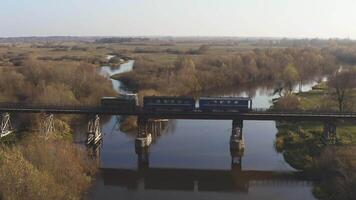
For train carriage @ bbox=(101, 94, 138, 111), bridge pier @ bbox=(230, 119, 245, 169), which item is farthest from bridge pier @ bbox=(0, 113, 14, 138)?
bridge pier @ bbox=(230, 119, 245, 169)

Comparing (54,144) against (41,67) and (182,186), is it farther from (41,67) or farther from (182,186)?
(41,67)

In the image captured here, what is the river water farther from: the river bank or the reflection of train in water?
the reflection of train in water

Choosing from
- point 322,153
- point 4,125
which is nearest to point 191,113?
point 322,153

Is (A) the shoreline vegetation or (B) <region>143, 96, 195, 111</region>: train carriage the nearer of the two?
(A) the shoreline vegetation

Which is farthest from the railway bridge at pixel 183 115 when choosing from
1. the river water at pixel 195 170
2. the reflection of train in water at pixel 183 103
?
the river water at pixel 195 170

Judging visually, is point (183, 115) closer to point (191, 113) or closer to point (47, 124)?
point (191, 113)

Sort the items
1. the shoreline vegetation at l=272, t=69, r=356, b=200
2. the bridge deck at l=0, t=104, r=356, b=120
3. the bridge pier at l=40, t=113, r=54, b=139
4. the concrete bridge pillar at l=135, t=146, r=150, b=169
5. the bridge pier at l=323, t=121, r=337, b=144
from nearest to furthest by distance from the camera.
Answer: the shoreline vegetation at l=272, t=69, r=356, b=200, the concrete bridge pillar at l=135, t=146, r=150, b=169, the bridge pier at l=323, t=121, r=337, b=144, the bridge pier at l=40, t=113, r=54, b=139, the bridge deck at l=0, t=104, r=356, b=120
